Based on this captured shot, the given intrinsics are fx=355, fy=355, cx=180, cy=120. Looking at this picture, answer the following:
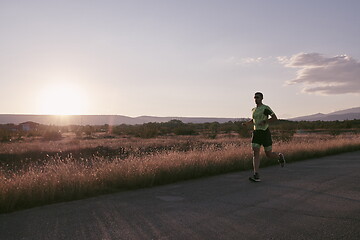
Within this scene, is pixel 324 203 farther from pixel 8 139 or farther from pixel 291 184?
pixel 8 139

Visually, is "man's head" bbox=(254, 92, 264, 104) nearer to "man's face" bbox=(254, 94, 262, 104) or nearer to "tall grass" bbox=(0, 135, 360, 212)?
"man's face" bbox=(254, 94, 262, 104)

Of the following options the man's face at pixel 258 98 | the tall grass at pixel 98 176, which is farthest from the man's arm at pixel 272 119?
the tall grass at pixel 98 176

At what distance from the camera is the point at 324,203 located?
6203mm

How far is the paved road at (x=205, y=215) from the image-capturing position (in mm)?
4547

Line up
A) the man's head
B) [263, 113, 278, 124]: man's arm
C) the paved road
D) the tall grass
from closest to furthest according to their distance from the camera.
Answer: the paved road < the tall grass < [263, 113, 278, 124]: man's arm < the man's head

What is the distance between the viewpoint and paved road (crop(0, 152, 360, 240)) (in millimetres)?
4547

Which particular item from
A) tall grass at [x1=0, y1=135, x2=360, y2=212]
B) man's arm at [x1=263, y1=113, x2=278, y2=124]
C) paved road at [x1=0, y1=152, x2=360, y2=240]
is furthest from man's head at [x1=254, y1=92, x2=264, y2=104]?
tall grass at [x1=0, y1=135, x2=360, y2=212]

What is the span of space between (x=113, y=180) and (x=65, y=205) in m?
2.00

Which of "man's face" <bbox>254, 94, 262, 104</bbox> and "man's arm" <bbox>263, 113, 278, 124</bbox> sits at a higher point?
"man's face" <bbox>254, 94, 262, 104</bbox>

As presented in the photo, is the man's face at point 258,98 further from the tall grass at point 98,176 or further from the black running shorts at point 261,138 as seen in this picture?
the tall grass at point 98,176

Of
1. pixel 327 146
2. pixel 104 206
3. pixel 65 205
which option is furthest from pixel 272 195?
pixel 327 146

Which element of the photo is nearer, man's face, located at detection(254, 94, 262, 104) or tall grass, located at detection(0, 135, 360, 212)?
tall grass, located at detection(0, 135, 360, 212)

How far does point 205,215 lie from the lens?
5.40 meters

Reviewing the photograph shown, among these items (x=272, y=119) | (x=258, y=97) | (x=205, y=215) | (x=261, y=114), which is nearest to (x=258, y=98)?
(x=258, y=97)
